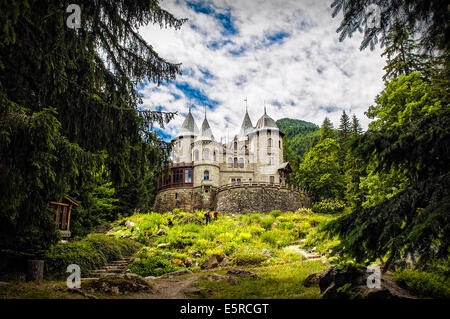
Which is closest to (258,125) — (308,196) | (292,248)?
(308,196)

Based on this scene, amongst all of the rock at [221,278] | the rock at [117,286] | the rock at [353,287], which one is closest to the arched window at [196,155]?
the rock at [221,278]

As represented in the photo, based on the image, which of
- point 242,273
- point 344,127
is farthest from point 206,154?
point 242,273

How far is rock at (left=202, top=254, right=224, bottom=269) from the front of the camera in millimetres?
13289

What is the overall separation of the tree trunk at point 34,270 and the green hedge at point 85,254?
0.87 meters

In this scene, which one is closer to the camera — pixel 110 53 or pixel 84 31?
pixel 84 31

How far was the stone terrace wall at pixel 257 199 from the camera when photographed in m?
32.6

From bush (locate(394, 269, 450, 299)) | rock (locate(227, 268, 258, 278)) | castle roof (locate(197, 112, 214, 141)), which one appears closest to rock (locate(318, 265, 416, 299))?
bush (locate(394, 269, 450, 299))

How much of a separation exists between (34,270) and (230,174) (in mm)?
30201

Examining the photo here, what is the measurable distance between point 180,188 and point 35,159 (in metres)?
32.8

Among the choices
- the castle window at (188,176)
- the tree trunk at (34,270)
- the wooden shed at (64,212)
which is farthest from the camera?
the castle window at (188,176)

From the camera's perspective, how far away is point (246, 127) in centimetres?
4300

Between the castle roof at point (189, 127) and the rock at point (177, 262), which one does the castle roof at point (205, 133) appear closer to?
the castle roof at point (189, 127)
